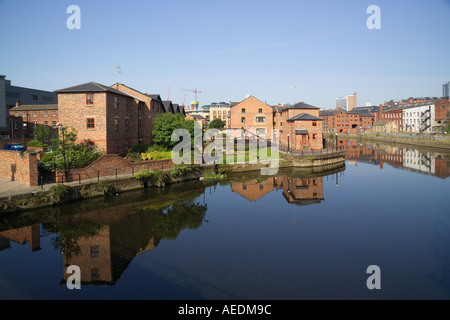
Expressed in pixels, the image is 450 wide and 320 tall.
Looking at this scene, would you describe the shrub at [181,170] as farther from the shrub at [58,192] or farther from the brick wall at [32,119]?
the brick wall at [32,119]

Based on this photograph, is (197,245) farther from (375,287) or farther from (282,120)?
(282,120)

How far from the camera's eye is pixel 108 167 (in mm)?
22500

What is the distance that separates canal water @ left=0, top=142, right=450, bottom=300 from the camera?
9.72 metres

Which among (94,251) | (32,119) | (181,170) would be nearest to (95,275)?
(94,251)

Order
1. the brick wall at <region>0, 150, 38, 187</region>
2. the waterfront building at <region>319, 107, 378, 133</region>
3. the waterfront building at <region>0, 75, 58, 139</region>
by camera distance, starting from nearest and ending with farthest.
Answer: the brick wall at <region>0, 150, 38, 187</region> < the waterfront building at <region>0, 75, 58, 139</region> < the waterfront building at <region>319, 107, 378, 133</region>

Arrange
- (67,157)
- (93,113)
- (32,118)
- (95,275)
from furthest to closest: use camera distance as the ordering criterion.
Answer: (32,118) < (93,113) < (67,157) < (95,275)

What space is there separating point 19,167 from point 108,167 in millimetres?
5796

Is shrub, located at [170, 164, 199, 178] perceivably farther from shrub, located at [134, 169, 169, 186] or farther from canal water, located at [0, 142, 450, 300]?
canal water, located at [0, 142, 450, 300]

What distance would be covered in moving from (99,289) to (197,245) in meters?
4.67

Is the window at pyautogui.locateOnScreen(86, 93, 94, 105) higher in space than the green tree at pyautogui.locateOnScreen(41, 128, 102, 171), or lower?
higher

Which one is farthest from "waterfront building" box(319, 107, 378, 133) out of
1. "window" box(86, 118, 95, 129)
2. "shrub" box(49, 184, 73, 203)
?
"shrub" box(49, 184, 73, 203)

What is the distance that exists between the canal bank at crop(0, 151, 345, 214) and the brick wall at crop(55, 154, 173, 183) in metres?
0.49

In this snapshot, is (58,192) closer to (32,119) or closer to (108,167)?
A: (108,167)
